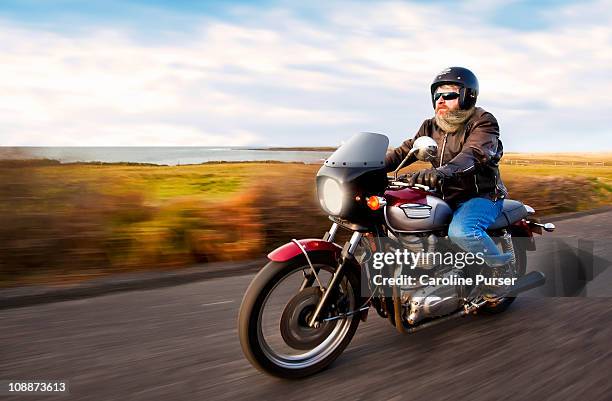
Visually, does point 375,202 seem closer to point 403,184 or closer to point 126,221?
point 403,184

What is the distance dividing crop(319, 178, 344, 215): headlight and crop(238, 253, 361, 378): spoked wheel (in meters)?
0.31

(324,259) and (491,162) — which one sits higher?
(491,162)

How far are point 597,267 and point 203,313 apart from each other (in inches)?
196

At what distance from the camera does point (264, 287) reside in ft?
10.9

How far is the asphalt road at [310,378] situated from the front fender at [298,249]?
80 cm

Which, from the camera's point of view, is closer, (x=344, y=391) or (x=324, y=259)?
(x=344, y=391)

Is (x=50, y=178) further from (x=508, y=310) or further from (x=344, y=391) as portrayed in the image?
(x=508, y=310)

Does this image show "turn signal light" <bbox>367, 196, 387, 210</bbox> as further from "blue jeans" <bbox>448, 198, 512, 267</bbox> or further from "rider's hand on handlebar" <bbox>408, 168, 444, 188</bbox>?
"blue jeans" <bbox>448, 198, 512, 267</bbox>

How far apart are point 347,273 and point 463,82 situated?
1.73 m

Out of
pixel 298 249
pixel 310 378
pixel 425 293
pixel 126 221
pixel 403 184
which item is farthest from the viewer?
pixel 126 221

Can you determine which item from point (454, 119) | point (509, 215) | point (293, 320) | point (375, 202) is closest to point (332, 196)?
point (375, 202)

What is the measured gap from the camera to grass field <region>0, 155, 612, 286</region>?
6.05 meters

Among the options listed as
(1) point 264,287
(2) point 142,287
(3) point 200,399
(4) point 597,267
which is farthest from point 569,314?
(2) point 142,287

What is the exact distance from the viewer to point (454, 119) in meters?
4.21
